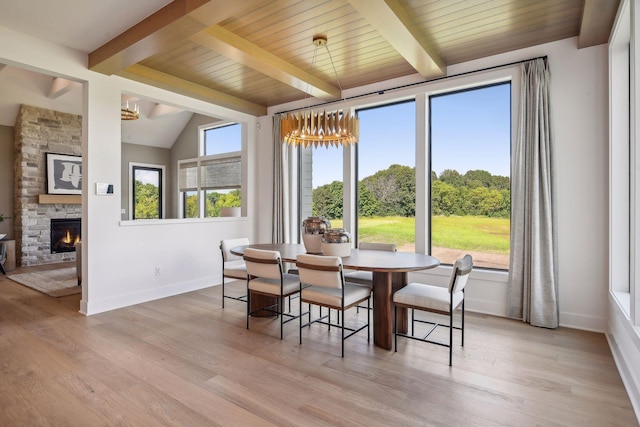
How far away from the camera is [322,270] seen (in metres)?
2.84

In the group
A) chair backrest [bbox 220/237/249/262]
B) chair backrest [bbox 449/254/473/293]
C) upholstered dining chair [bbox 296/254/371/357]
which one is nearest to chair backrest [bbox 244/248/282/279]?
upholstered dining chair [bbox 296/254/371/357]

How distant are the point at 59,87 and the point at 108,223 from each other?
3900 mm

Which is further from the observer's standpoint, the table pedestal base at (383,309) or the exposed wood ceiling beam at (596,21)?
the table pedestal base at (383,309)

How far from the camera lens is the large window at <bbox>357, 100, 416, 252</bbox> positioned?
4.60m

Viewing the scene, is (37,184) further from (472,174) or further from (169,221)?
(472,174)

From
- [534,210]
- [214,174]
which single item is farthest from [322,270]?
[214,174]

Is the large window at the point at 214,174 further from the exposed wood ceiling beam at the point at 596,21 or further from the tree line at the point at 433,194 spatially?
the exposed wood ceiling beam at the point at 596,21

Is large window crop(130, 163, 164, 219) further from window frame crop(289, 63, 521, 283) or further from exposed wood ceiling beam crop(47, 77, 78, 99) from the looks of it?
window frame crop(289, 63, 521, 283)

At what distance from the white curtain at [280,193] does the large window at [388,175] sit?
117 centimetres

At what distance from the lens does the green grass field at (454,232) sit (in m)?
4.05

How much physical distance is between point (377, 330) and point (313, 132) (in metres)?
1.91

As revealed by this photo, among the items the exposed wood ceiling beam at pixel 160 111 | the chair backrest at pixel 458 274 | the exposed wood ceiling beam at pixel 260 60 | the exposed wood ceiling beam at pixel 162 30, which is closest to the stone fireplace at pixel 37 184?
the exposed wood ceiling beam at pixel 160 111

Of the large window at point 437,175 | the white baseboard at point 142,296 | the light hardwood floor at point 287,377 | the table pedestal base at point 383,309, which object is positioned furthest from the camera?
the large window at point 437,175

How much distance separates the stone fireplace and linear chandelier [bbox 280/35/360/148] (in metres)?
6.16
